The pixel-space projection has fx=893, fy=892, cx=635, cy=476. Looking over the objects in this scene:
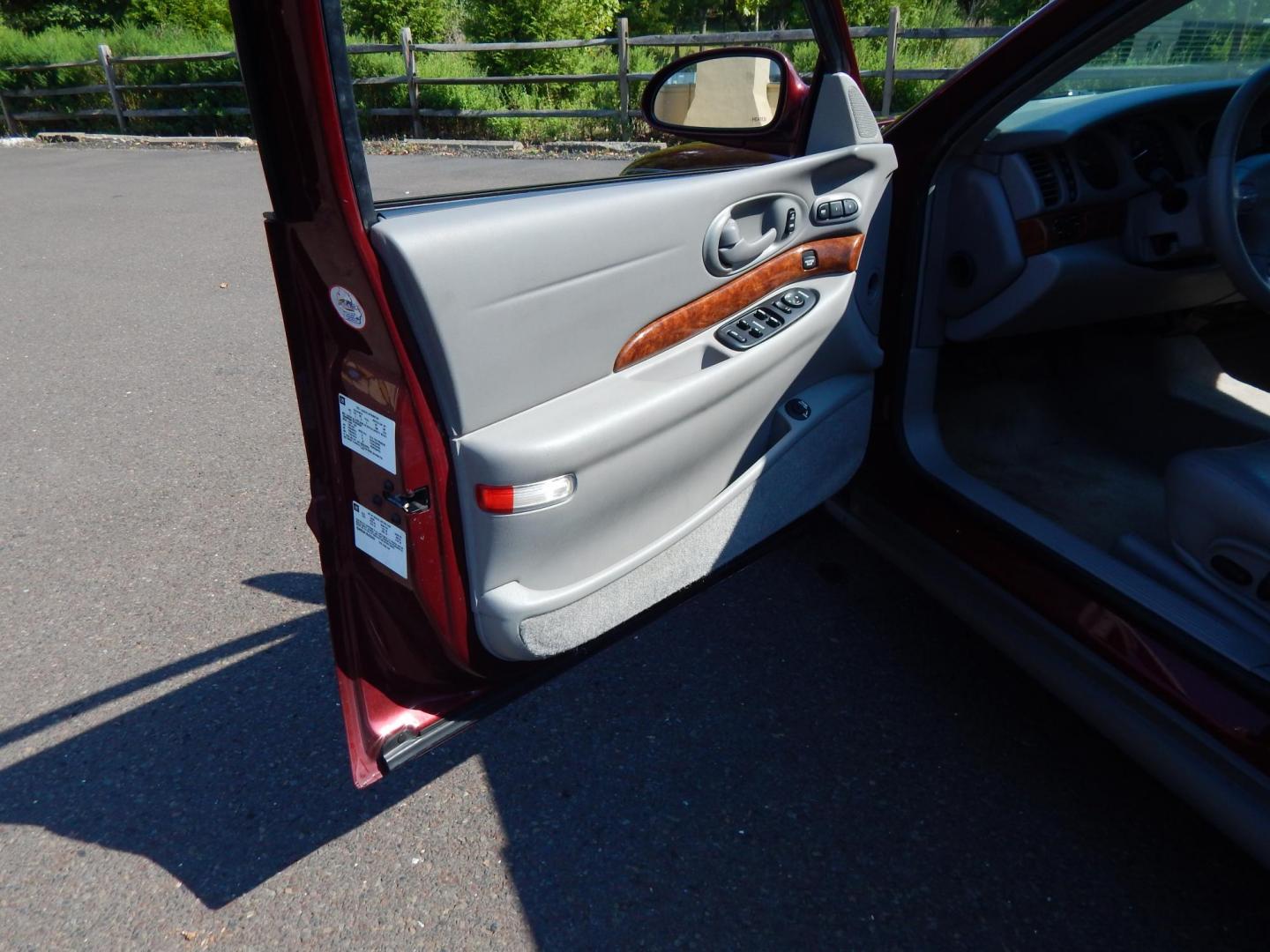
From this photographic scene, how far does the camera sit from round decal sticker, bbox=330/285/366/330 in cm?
140

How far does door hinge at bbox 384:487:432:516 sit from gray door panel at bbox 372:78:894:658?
0.06m

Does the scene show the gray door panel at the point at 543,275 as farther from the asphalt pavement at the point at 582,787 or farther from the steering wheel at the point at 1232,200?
the steering wheel at the point at 1232,200

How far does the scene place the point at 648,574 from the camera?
1853 millimetres

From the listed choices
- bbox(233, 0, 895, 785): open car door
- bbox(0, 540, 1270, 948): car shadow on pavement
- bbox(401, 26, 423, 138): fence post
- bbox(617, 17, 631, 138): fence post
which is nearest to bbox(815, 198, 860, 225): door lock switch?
bbox(233, 0, 895, 785): open car door

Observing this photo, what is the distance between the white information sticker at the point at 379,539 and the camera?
160 centimetres

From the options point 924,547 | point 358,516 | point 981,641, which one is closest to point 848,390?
point 924,547

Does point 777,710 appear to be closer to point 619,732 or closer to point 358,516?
point 619,732

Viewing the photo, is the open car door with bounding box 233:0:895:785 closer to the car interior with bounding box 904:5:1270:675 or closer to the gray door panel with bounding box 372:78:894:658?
the gray door panel with bounding box 372:78:894:658

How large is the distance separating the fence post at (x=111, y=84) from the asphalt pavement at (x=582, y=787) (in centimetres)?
1619

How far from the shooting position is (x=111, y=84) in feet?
52.7

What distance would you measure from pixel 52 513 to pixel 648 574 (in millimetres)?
2626

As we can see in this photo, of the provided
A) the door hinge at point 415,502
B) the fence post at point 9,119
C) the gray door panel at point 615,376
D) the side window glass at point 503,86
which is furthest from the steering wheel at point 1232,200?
the fence post at point 9,119

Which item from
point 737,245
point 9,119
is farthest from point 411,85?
point 737,245

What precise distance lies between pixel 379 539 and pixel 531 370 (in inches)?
16.5
